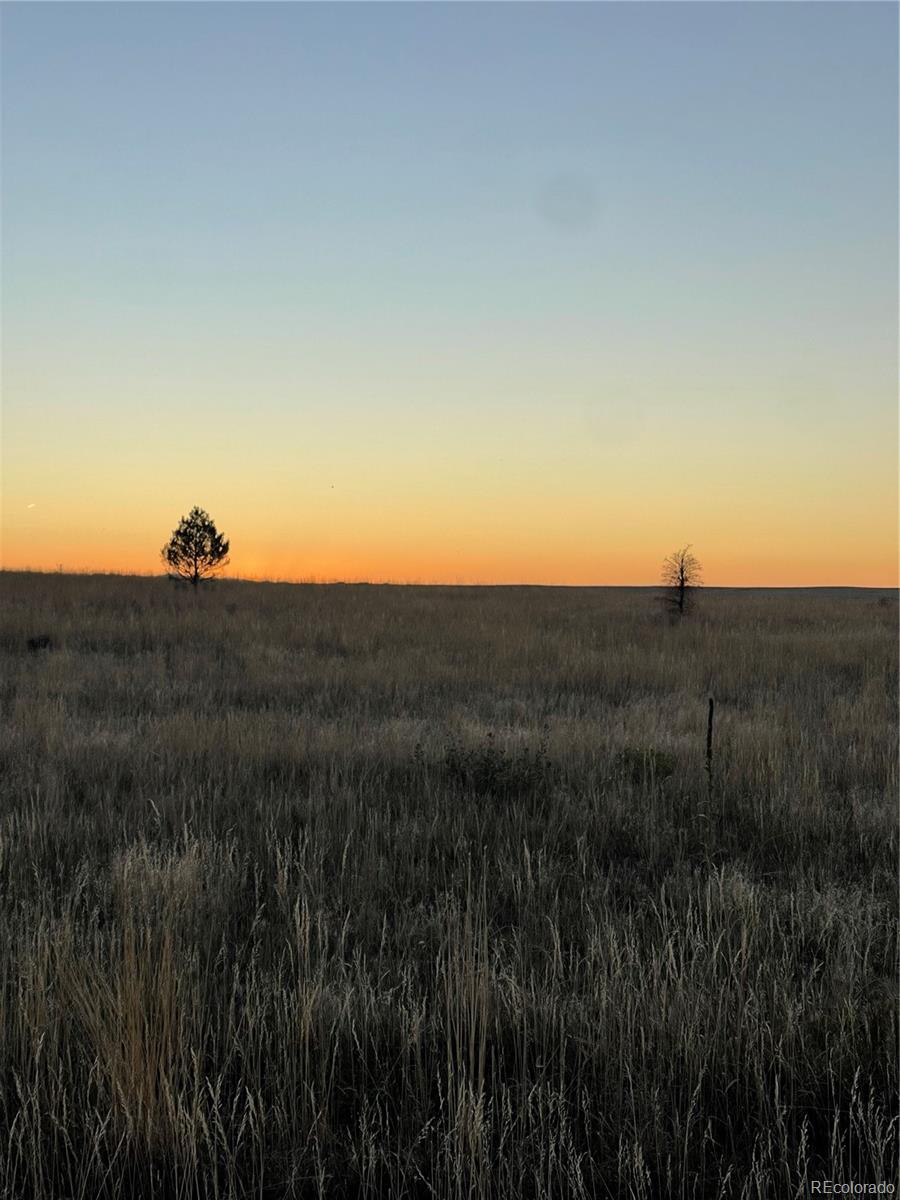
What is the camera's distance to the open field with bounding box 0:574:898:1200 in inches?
77.3

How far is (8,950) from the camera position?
2.77m

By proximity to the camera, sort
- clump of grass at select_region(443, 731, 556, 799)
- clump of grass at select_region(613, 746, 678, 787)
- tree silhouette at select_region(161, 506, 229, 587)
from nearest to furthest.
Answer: clump of grass at select_region(443, 731, 556, 799)
clump of grass at select_region(613, 746, 678, 787)
tree silhouette at select_region(161, 506, 229, 587)

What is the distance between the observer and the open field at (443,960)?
1964 millimetres

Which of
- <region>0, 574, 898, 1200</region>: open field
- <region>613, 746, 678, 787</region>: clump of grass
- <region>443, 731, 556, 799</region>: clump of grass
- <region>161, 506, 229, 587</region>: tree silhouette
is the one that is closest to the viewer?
<region>0, 574, 898, 1200</region>: open field

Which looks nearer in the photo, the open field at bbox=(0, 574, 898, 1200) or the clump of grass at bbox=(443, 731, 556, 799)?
the open field at bbox=(0, 574, 898, 1200)

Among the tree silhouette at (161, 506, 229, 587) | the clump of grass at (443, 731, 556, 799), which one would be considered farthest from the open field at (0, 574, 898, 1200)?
the tree silhouette at (161, 506, 229, 587)

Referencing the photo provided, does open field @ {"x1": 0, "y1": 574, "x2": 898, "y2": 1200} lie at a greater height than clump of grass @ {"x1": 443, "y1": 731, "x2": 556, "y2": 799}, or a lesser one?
lesser

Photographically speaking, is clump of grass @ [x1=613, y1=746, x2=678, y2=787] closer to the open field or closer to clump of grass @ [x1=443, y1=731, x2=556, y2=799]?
the open field

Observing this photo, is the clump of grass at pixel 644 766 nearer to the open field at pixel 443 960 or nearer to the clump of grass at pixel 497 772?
the open field at pixel 443 960

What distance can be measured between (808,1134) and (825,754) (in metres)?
4.93

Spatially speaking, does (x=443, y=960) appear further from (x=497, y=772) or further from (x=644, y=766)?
(x=644, y=766)

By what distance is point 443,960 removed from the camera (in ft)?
9.62

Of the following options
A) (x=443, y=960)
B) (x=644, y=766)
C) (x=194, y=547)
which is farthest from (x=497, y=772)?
(x=194, y=547)

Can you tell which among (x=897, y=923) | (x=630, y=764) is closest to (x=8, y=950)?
(x=897, y=923)
